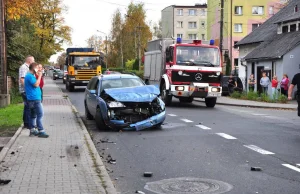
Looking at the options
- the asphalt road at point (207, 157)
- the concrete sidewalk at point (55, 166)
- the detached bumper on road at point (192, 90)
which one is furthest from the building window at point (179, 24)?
the concrete sidewalk at point (55, 166)

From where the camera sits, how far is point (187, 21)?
10288 cm

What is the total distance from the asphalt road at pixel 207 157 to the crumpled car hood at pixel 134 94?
2.99 ft

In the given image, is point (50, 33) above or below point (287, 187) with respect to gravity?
above

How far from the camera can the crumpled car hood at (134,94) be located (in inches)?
495

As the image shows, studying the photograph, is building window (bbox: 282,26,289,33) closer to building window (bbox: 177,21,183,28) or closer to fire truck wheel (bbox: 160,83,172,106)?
fire truck wheel (bbox: 160,83,172,106)

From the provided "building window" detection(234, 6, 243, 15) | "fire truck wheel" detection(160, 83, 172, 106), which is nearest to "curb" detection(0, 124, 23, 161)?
"fire truck wheel" detection(160, 83, 172, 106)

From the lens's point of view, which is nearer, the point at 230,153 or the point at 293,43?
the point at 230,153

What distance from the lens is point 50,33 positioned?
6244cm

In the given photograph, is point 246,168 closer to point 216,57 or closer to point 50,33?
point 216,57

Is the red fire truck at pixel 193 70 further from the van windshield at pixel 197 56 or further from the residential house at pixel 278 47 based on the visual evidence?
the residential house at pixel 278 47

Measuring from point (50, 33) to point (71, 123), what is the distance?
50.5 metres

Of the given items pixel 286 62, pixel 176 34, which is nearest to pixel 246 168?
pixel 286 62

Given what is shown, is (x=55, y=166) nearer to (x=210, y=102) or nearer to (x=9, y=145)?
(x=9, y=145)

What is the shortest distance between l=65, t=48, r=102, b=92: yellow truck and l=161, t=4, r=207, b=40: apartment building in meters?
64.9
